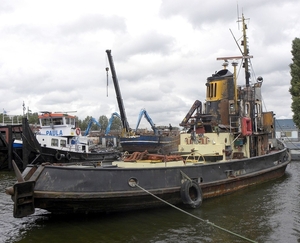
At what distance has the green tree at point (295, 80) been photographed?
84.1 ft

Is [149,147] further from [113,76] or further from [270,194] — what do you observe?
[270,194]

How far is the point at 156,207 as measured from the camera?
10.4 meters

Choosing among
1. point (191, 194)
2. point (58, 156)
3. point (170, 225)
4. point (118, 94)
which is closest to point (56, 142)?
point (58, 156)

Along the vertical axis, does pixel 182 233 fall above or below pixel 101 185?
below

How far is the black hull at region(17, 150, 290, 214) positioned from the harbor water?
383mm

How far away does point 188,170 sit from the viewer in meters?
11.0

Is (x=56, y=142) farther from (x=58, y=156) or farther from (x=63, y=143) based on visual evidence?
(x=58, y=156)

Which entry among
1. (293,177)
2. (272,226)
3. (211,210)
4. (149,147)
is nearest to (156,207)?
(211,210)

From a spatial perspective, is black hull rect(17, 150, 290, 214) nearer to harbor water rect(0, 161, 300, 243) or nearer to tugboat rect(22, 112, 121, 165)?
harbor water rect(0, 161, 300, 243)

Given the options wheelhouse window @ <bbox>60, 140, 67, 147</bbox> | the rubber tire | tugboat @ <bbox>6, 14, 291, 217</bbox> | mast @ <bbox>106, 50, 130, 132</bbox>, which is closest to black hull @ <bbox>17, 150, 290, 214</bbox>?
tugboat @ <bbox>6, 14, 291, 217</bbox>

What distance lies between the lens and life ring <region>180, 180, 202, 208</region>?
1037cm

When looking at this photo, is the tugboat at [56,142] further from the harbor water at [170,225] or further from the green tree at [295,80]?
the green tree at [295,80]

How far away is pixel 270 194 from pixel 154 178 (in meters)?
5.82

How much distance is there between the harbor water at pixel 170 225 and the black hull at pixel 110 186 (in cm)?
38
